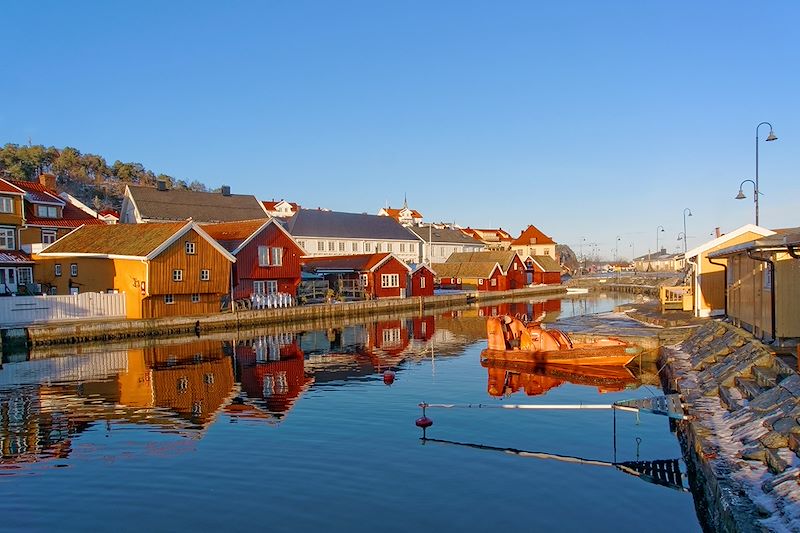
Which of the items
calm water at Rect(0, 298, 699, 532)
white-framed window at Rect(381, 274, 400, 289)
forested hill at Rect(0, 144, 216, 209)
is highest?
forested hill at Rect(0, 144, 216, 209)

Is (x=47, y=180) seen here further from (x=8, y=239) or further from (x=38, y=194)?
(x=8, y=239)

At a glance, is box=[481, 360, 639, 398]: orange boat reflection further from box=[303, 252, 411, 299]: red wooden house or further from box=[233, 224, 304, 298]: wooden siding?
box=[303, 252, 411, 299]: red wooden house

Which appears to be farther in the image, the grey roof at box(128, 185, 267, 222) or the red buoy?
the grey roof at box(128, 185, 267, 222)

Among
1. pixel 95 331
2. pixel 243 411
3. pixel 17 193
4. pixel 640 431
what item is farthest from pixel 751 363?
pixel 17 193

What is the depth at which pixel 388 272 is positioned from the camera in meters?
61.4

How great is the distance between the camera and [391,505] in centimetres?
1177

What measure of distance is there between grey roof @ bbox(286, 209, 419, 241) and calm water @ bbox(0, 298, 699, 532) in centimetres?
4980

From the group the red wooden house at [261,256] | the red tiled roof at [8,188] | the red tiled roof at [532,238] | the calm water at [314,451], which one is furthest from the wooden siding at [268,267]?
the red tiled roof at [532,238]

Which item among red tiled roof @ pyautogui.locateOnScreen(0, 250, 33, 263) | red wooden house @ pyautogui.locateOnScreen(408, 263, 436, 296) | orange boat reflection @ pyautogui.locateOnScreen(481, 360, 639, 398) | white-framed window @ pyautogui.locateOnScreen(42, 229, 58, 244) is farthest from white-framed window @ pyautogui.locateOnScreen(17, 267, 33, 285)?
orange boat reflection @ pyautogui.locateOnScreen(481, 360, 639, 398)

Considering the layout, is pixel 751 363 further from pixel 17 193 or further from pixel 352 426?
pixel 17 193

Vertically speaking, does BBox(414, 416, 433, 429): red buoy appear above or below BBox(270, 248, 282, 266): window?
below

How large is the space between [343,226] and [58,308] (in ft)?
150

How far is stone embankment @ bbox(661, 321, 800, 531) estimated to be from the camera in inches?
350

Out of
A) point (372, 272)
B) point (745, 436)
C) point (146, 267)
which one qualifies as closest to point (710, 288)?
point (745, 436)
